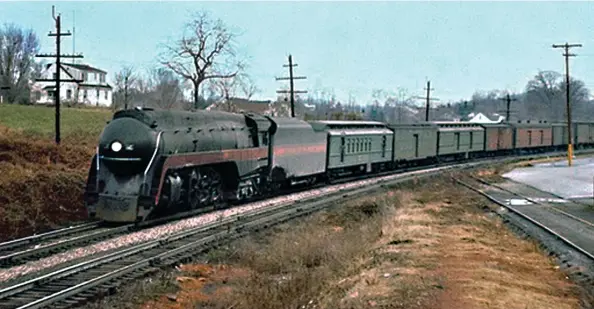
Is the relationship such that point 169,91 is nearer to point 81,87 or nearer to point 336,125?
point 81,87

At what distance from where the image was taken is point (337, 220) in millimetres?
23875

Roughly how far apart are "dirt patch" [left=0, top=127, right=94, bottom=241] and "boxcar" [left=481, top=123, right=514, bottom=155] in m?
38.8

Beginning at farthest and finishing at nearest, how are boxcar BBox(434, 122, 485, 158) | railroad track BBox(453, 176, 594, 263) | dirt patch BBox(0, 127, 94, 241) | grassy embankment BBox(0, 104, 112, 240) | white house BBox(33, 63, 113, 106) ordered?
white house BBox(33, 63, 113, 106) < boxcar BBox(434, 122, 485, 158) < grassy embankment BBox(0, 104, 112, 240) < dirt patch BBox(0, 127, 94, 241) < railroad track BBox(453, 176, 594, 263)

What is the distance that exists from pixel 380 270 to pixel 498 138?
50.9 metres

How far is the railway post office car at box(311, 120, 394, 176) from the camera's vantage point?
3597 centimetres

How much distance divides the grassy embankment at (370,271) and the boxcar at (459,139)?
2891cm

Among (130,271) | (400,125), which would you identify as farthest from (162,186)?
(400,125)

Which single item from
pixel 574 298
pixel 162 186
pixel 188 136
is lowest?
pixel 574 298

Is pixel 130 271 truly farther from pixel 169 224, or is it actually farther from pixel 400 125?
pixel 400 125

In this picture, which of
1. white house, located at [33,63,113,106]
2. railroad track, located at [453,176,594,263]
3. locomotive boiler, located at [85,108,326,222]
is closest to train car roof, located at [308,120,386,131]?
locomotive boiler, located at [85,108,326,222]

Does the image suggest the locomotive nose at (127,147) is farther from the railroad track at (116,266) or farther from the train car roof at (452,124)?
the train car roof at (452,124)

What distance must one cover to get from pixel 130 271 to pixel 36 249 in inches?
148

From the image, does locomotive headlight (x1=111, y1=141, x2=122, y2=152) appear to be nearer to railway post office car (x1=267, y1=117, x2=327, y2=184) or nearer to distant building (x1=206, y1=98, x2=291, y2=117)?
railway post office car (x1=267, y1=117, x2=327, y2=184)

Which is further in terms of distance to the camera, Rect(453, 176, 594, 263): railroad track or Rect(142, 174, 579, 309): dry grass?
Rect(453, 176, 594, 263): railroad track
